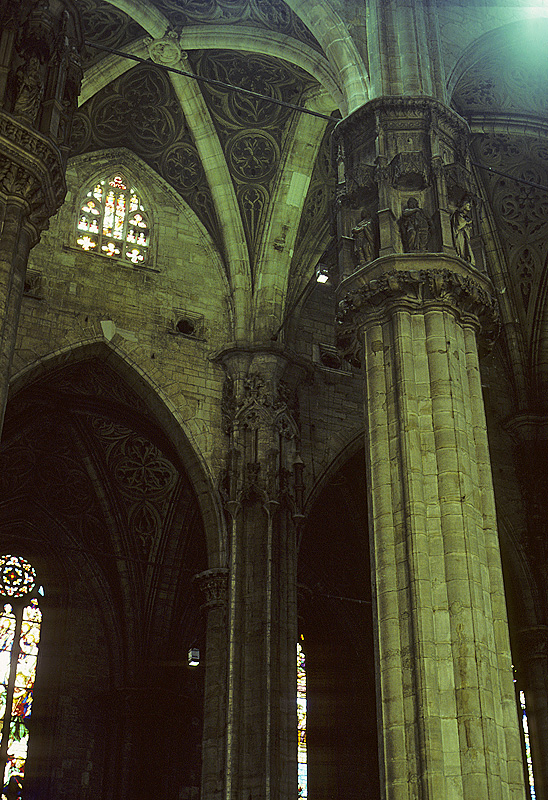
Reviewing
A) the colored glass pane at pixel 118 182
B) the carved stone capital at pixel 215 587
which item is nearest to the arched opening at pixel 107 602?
the carved stone capital at pixel 215 587

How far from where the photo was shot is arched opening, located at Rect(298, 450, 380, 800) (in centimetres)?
2112

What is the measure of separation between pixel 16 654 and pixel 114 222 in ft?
29.5

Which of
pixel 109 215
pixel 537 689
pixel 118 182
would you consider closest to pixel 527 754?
pixel 537 689

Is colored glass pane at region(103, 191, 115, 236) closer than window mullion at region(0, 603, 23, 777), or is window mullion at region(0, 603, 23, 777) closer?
colored glass pane at region(103, 191, 115, 236)

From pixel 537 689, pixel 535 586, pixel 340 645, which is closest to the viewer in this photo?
pixel 537 689

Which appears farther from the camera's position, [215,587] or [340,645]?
[340,645]

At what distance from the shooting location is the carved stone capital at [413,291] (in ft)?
37.4

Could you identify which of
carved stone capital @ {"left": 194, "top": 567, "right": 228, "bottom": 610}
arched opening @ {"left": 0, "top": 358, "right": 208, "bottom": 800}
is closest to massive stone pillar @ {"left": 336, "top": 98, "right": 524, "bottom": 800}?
carved stone capital @ {"left": 194, "top": 567, "right": 228, "bottom": 610}

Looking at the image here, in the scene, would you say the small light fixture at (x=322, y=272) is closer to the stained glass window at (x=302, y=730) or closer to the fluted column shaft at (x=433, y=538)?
the fluted column shaft at (x=433, y=538)

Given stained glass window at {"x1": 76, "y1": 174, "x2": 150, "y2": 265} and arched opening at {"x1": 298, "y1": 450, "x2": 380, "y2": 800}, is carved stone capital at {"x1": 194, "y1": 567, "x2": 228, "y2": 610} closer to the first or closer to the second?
arched opening at {"x1": 298, "y1": 450, "x2": 380, "y2": 800}

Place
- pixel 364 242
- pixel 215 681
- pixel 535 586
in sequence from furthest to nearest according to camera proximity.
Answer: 1. pixel 535 586
2. pixel 215 681
3. pixel 364 242

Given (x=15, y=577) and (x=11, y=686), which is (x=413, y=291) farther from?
(x=15, y=577)

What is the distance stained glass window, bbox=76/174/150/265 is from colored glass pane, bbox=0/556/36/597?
7564 millimetres

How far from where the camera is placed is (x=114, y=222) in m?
18.5
